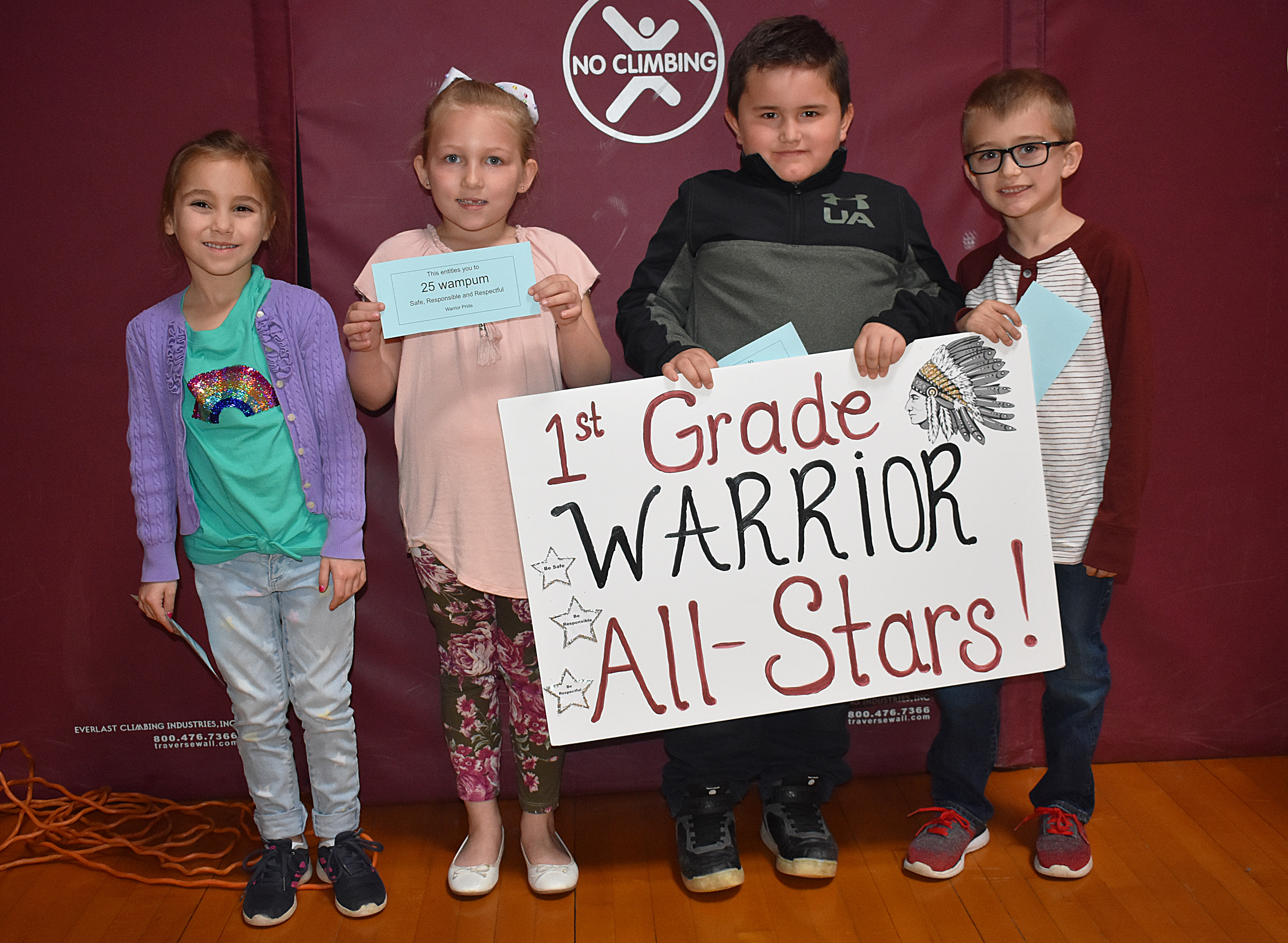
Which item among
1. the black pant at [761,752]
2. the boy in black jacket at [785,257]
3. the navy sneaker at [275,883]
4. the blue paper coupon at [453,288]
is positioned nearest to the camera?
the blue paper coupon at [453,288]

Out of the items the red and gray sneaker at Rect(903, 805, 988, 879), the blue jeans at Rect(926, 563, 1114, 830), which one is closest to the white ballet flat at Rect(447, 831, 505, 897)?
the red and gray sneaker at Rect(903, 805, 988, 879)

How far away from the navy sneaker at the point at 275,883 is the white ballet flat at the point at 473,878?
287mm

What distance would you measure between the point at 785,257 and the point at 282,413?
0.94 m

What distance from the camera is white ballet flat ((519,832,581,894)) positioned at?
1914 millimetres

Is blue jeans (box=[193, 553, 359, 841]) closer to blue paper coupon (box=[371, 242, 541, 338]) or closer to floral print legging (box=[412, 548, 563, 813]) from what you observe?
floral print legging (box=[412, 548, 563, 813])

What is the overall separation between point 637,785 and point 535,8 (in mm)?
1707

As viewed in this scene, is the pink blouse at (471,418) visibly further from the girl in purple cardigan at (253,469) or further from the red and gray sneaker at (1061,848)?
the red and gray sneaker at (1061,848)

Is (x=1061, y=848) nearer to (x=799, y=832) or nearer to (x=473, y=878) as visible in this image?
(x=799, y=832)

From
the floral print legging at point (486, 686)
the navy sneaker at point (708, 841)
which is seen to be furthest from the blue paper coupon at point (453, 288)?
the navy sneaker at point (708, 841)

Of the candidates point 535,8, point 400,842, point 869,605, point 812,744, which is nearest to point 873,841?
point 812,744

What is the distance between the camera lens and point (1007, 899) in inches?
73.1

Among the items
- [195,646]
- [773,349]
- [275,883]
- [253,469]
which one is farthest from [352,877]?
[773,349]

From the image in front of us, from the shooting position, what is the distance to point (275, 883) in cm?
190

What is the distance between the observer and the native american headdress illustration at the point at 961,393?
178cm
